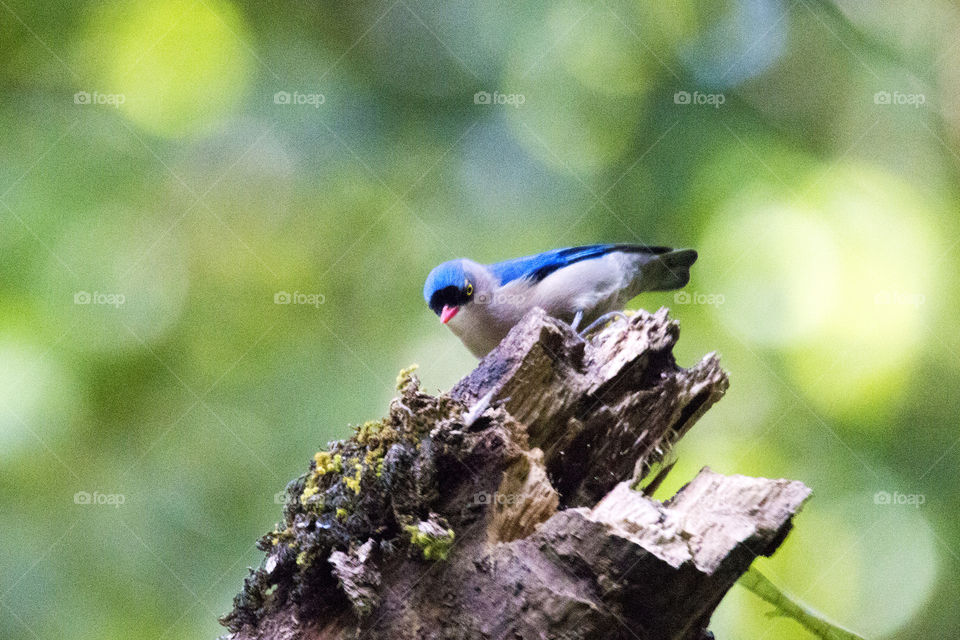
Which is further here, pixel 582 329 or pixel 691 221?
pixel 691 221

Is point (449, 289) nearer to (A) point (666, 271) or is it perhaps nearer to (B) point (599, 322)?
(B) point (599, 322)

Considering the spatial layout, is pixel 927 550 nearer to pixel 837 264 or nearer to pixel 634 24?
pixel 837 264

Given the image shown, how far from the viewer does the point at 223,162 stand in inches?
186

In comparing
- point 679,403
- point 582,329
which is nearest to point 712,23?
point 582,329

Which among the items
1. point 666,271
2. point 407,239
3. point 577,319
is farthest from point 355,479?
point 407,239

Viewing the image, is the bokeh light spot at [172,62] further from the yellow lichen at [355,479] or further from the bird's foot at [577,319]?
the yellow lichen at [355,479]

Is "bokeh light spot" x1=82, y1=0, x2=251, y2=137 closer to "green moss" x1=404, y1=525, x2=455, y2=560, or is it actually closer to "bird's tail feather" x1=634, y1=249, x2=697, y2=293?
"bird's tail feather" x1=634, y1=249, x2=697, y2=293

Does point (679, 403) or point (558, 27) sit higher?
point (558, 27)

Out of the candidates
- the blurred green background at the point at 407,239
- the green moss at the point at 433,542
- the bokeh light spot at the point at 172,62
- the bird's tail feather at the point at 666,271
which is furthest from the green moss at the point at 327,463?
the bokeh light spot at the point at 172,62

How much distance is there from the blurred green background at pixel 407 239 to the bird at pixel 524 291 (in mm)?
1081

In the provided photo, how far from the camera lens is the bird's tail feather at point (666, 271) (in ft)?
12.3

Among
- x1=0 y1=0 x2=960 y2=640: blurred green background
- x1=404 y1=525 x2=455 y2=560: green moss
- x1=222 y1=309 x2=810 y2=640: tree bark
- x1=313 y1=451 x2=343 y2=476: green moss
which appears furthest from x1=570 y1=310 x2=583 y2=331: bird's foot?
x1=404 y1=525 x2=455 y2=560: green moss

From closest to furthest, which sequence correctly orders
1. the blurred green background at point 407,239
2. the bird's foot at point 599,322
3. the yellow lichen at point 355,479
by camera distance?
the yellow lichen at point 355,479
the bird's foot at point 599,322
the blurred green background at point 407,239

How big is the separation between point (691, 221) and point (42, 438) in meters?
3.94
